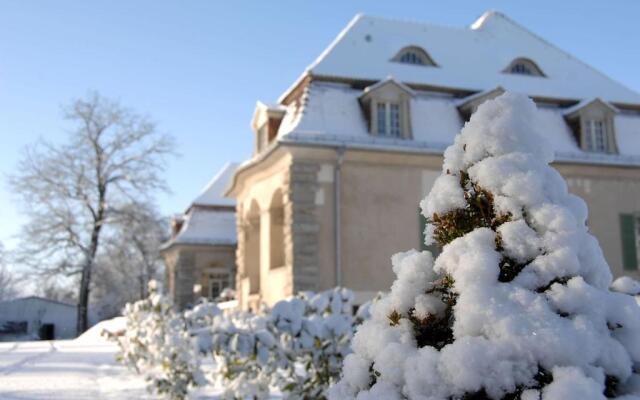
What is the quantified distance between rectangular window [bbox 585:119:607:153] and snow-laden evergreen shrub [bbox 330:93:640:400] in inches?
615

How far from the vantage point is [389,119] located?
1529 cm

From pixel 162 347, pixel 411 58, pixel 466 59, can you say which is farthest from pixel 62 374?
pixel 466 59

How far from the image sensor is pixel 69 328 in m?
18.0

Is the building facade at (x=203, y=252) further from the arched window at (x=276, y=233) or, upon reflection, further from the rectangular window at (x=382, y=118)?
the rectangular window at (x=382, y=118)

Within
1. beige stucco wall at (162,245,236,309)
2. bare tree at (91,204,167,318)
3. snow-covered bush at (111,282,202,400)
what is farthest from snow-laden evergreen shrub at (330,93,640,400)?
bare tree at (91,204,167,318)

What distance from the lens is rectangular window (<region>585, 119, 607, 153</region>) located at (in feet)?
54.7

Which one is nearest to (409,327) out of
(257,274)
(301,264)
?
(301,264)

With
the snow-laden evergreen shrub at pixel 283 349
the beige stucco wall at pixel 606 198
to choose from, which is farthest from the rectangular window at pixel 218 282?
the snow-laden evergreen shrub at pixel 283 349

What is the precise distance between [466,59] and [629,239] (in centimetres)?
624

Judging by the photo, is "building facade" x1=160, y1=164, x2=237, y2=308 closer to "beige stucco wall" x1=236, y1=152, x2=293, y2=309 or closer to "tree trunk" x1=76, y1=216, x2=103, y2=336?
"tree trunk" x1=76, y1=216, x2=103, y2=336

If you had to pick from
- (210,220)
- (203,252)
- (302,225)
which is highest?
(210,220)

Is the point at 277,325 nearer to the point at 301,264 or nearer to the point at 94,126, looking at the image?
the point at 301,264

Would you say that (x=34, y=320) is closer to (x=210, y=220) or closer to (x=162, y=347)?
(x=162, y=347)

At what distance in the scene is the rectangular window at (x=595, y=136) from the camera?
1667 centimetres
